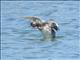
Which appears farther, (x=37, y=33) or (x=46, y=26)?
(x=37, y=33)

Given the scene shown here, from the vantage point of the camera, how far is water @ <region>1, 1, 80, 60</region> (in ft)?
34.9

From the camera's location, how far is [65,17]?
51.6ft

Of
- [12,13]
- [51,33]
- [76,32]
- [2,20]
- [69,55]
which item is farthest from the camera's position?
[12,13]

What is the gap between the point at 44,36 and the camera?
39.7 feet

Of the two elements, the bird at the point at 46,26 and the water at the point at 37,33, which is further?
the bird at the point at 46,26

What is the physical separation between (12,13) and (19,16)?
92 centimetres

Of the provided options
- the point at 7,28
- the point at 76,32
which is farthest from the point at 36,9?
the point at 76,32

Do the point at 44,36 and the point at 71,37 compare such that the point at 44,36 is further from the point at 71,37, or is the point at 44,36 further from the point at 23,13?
the point at 23,13

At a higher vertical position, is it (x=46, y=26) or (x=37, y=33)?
(x=46, y=26)

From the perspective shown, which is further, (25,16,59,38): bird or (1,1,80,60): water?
(25,16,59,38): bird

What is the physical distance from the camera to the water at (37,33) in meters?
10.6

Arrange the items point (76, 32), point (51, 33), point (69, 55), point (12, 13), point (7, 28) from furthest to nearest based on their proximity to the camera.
Answer: point (12, 13), point (7, 28), point (76, 32), point (51, 33), point (69, 55)

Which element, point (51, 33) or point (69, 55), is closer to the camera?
point (69, 55)

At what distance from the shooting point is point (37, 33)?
41.7 ft
